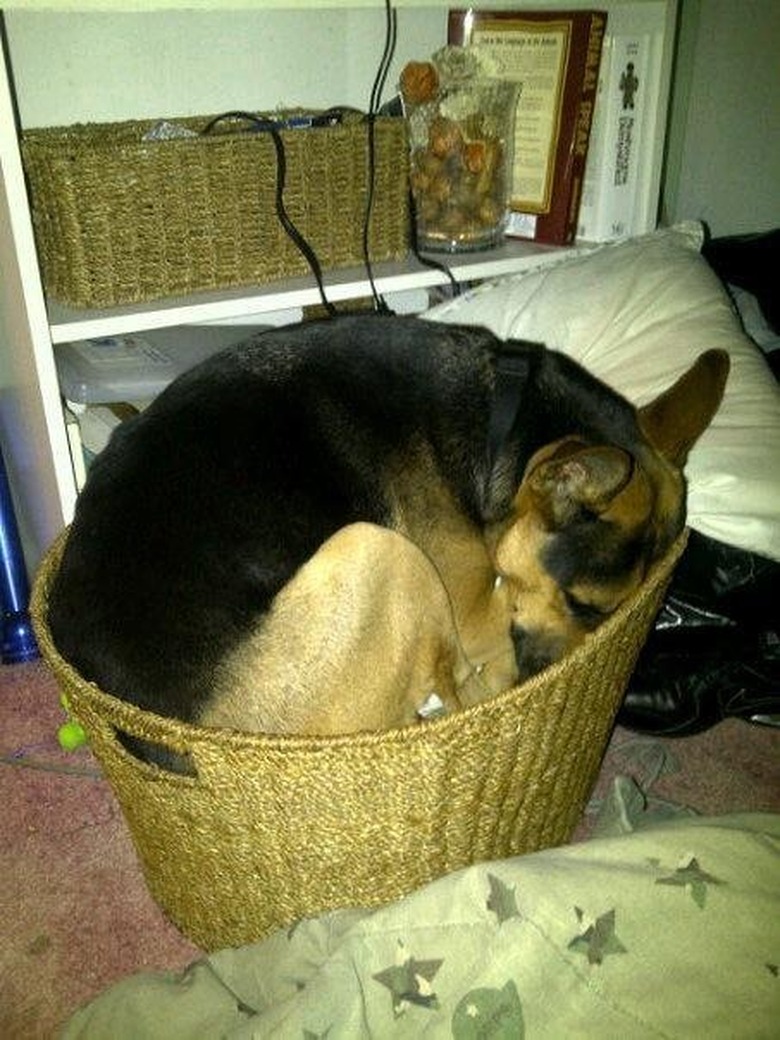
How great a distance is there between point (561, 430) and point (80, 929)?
134cm

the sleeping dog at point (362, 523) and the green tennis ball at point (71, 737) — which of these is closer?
the sleeping dog at point (362, 523)

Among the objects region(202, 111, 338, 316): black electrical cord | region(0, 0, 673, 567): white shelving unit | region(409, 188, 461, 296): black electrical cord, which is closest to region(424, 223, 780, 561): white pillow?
region(409, 188, 461, 296): black electrical cord

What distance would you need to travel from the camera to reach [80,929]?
169 cm

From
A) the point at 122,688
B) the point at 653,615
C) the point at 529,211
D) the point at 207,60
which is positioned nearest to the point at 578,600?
the point at 653,615

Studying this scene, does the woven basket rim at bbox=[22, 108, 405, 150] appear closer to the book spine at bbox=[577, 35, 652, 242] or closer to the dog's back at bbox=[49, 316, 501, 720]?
the dog's back at bbox=[49, 316, 501, 720]

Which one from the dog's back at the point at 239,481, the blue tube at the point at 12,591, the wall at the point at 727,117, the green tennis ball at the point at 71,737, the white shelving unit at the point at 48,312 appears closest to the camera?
the dog's back at the point at 239,481

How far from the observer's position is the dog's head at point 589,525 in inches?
61.2

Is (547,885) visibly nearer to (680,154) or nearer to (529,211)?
(529,211)

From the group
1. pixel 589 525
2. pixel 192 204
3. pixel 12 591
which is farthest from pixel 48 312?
pixel 589 525

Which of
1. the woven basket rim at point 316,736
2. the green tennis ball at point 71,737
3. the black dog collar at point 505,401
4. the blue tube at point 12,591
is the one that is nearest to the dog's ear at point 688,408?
the black dog collar at point 505,401

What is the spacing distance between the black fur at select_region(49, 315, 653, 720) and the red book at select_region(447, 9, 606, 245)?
856 millimetres

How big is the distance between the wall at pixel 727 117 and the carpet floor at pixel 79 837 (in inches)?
65.3

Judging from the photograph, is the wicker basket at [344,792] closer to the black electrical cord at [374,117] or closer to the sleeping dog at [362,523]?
the sleeping dog at [362,523]

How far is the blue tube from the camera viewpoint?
2.39 metres
